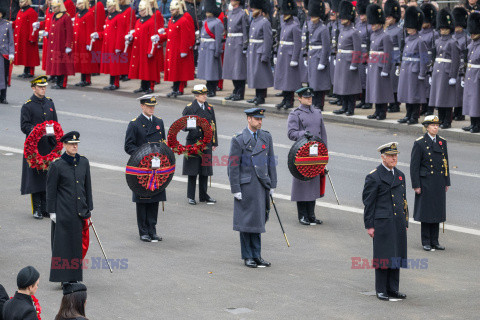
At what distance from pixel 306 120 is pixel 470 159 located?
5290mm

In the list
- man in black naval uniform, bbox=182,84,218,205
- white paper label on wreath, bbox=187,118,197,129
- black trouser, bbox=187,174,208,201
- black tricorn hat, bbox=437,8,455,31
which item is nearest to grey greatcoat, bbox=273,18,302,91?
black tricorn hat, bbox=437,8,455,31

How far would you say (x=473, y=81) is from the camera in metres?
21.4

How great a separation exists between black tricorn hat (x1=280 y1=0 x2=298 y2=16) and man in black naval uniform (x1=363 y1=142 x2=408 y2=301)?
12514 millimetres

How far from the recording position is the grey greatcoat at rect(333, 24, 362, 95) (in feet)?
77.7

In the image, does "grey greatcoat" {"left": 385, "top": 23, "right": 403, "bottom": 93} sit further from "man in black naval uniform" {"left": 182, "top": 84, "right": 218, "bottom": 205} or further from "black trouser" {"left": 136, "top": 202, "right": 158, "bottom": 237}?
"black trouser" {"left": 136, "top": 202, "right": 158, "bottom": 237}

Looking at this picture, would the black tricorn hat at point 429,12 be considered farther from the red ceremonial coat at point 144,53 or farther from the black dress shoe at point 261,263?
the black dress shoe at point 261,263

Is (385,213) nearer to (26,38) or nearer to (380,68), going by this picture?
(380,68)

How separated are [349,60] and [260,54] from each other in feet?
7.68

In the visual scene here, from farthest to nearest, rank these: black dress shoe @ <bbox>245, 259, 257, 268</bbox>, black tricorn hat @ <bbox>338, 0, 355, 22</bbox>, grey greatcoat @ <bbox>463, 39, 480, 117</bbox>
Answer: black tricorn hat @ <bbox>338, 0, 355, 22</bbox> < grey greatcoat @ <bbox>463, 39, 480, 117</bbox> < black dress shoe @ <bbox>245, 259, 257, 268</bbox>

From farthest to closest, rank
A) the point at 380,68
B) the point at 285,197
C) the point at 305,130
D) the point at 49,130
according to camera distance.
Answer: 1. the point at 380,68
2. the point at 285,197
3. the point at 305,130
4. the point at 49,130

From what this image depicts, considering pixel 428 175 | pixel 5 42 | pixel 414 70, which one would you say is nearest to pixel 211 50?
pixel 5 42

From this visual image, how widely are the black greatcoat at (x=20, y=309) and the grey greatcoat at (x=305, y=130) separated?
7.31 meters

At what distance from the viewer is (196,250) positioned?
13.7m

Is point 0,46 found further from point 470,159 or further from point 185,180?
point 470,159
